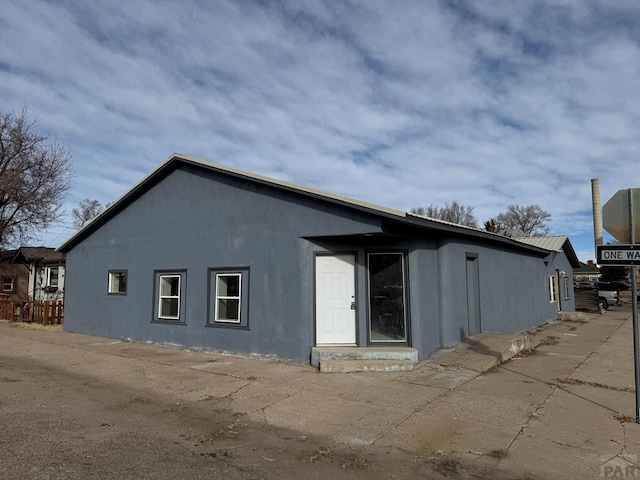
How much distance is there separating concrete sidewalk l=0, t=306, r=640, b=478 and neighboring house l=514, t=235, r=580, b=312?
9.34 metres

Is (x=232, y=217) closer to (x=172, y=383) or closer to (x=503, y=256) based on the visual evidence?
(x=172, y=383)

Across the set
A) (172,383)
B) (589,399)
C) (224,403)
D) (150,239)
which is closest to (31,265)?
(150,239)

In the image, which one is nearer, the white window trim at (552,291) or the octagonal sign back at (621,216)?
the octagonal sign back at (621,216)

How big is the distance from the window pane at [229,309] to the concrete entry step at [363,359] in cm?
242

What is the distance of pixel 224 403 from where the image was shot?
692cm

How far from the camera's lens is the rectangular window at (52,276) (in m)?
27.8

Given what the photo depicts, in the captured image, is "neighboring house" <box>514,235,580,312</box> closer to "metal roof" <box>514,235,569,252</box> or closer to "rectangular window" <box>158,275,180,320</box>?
"metal roof" <box>514,235,569,252</box>

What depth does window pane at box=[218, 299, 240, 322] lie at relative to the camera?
10.9m

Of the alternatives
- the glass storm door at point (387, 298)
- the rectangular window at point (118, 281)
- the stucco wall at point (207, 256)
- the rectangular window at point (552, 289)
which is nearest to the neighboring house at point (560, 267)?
the rectangular window at point (552, 289)

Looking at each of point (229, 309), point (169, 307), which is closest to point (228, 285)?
point (229, 309)

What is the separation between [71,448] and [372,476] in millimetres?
3327

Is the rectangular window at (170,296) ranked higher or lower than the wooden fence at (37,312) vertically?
higher

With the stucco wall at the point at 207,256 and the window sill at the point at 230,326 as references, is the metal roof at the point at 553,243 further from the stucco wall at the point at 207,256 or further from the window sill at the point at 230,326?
the window sill at the point at 230,326

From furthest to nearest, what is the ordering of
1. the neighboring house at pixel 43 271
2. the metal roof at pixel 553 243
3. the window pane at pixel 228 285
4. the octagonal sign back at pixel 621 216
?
the neighboring house at pixel 43 271
the metal roof at pixel 553 243
the window pane at pixel 228 285
the octagonal sign back at pixel 621 216
